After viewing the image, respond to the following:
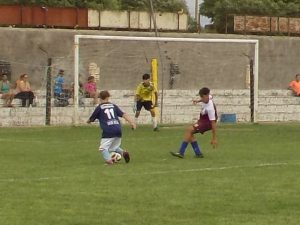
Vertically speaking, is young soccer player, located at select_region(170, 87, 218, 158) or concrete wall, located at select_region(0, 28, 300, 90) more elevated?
concrete wall, located at select_region(0, 28, 300, 90)

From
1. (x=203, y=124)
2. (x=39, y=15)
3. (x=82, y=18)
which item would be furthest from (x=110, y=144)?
(x=82, y=18)

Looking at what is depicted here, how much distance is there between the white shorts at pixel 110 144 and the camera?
1638 cm

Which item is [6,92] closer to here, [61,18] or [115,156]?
[115,156]

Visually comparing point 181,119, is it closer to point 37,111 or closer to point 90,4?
point 37,111

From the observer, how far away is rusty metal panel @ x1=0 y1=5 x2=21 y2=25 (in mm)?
46188

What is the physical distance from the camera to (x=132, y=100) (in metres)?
32.1

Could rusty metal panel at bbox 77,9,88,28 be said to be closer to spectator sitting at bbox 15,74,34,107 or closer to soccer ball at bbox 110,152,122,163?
spectator sitting at bbox 15,74,34,107

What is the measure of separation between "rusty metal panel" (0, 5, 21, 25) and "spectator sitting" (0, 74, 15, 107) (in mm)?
15776

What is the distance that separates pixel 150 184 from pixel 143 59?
2351 cm

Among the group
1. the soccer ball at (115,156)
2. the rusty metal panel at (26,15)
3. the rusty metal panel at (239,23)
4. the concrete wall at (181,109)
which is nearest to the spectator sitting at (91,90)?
the concrete wall at (181,109)

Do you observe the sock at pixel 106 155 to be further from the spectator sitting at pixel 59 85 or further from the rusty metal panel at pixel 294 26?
the rusty metal panel at pixel 294 26

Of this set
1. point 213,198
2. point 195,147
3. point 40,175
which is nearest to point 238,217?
point 213,198

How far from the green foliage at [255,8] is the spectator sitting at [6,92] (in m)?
52.3

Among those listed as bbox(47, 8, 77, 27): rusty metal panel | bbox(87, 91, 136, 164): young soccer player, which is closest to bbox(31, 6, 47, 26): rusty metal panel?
bbox(47, 8, 77, 27): rusty metal panel
